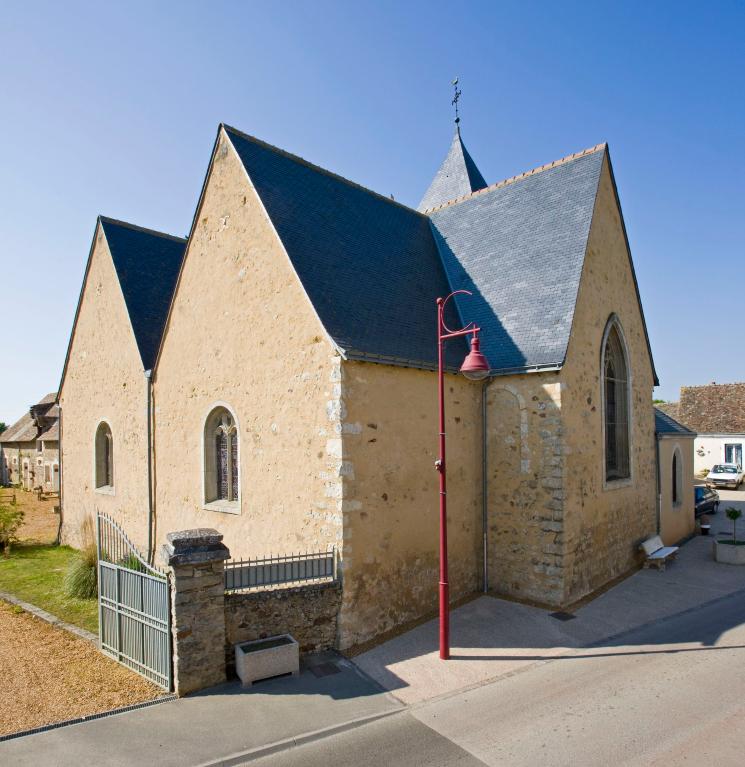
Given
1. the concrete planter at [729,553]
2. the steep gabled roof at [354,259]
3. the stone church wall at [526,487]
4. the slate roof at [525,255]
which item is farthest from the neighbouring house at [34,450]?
the concrete planter at [729,553]

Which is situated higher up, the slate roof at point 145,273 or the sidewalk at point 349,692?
the slate roof at point 145,273

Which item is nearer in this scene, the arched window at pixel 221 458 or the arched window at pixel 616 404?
the arched window at pixel 221 458

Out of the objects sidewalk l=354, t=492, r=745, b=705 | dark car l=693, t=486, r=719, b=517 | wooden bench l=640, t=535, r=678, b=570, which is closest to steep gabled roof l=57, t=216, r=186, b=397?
sidewalk l=354, t=492, r=745, b=705

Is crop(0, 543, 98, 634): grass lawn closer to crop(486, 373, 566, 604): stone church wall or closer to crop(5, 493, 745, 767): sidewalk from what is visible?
crop(5, 493, 745, 767): sidewalk

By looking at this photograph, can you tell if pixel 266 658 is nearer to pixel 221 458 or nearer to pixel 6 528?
pixel 221 458

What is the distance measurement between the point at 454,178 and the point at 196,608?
16.1m

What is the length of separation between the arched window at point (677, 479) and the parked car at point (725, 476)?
1488cm

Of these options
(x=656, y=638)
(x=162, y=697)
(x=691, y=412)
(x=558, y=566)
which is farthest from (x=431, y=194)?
(x=691, y=412)

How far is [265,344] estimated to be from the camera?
375 inches

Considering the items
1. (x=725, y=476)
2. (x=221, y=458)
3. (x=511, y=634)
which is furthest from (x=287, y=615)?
(x=725, y=476)

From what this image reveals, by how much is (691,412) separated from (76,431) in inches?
1308

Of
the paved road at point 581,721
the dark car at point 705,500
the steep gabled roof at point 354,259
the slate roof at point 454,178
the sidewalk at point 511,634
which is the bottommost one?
the dark car at point 705,500

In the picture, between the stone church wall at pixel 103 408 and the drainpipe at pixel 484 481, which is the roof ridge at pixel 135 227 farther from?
the drainpipe at pixel 484 481

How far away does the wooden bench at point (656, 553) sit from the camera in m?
11.9
